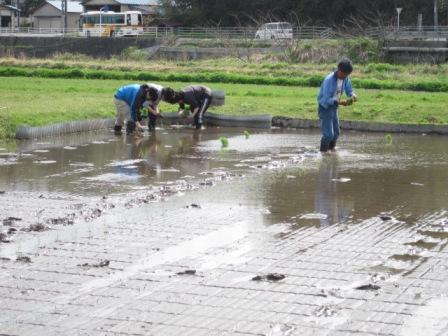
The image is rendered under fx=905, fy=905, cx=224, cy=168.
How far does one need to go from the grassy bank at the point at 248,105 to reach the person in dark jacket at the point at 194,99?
6.42ft

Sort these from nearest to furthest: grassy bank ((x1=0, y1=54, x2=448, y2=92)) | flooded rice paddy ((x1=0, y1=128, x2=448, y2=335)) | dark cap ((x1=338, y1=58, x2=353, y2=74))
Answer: flooded rice paddy ((x1=0, y1=128, x2=448, y2=335)), dark cap ((x1=338, y1=58, x2=353, y2=74)), grassy bank ((x1=0, y1=54, x2=448, y2=92))

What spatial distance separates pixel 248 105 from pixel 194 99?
138 inches

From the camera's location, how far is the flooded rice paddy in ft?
18.8

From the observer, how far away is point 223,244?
771 cm

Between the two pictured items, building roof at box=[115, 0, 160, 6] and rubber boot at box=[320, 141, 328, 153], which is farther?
building roof at box=[115, 0, 160, 6]

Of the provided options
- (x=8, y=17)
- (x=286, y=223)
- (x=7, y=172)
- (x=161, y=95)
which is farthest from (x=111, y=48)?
(x=286, y=223)

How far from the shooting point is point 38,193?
33.2 ft

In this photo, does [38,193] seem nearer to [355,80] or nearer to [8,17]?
[355,80]

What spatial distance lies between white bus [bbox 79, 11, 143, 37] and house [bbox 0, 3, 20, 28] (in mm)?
18316

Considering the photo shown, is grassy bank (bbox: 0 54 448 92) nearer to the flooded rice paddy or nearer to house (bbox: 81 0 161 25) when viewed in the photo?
the flooded rice paddy

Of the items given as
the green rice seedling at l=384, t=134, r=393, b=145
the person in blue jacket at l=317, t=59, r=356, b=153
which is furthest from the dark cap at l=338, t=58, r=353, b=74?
A: the green rice seedling at l=384, t=134, r=393, b=145

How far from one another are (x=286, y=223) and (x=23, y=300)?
10.4 feet

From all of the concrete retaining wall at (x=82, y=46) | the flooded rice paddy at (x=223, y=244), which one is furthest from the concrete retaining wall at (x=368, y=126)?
the concrete retaining wall at (x=82, y=46)

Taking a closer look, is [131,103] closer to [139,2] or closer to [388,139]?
[388,139]
